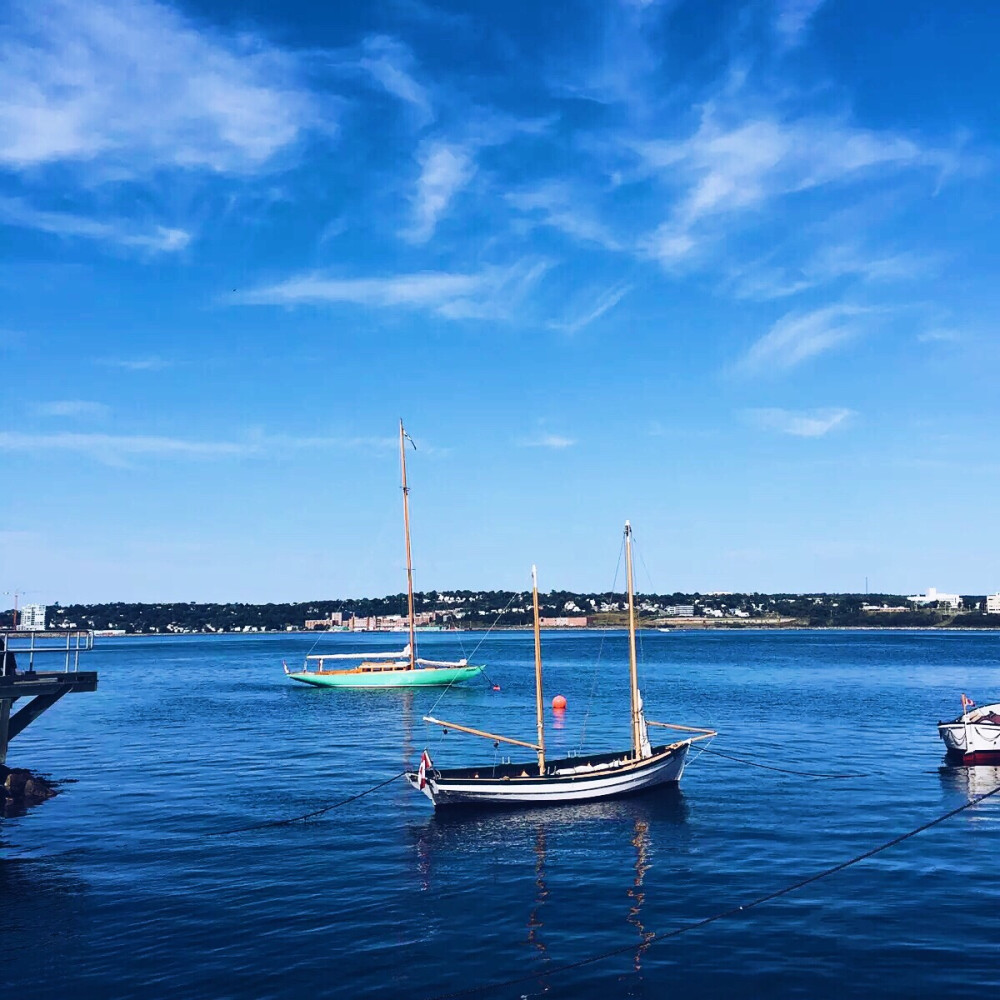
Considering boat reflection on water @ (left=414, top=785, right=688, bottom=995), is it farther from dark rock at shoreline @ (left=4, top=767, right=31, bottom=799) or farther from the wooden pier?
the wooden pier

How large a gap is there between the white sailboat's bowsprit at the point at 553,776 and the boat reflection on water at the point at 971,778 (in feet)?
46.3

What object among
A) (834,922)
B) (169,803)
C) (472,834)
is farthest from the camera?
(169,803)

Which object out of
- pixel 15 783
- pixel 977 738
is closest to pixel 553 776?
pixel 977 738

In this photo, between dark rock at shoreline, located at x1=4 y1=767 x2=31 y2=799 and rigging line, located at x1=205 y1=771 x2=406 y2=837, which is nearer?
rigging line, located at x1=205 y1=771 x2=406 y2=837

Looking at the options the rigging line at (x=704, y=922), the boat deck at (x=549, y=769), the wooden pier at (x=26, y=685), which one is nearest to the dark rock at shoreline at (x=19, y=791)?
the wooden pier at (x=26, y=685)

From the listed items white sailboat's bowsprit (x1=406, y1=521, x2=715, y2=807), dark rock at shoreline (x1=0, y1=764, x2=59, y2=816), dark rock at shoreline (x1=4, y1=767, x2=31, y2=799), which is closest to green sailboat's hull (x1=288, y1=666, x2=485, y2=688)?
dark rock at shoreline (x1=0, y1=764, x2=59, y2=816)

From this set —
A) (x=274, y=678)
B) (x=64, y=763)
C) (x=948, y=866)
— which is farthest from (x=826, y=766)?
(x=274, y=678)

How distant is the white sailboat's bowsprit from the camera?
1544 inches

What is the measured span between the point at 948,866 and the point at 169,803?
33961mm

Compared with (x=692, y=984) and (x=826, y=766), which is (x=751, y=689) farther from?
(x=692, y=984)

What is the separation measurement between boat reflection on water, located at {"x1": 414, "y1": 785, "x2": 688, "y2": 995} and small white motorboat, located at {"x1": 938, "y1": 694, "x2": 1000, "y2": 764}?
1785 centimetres

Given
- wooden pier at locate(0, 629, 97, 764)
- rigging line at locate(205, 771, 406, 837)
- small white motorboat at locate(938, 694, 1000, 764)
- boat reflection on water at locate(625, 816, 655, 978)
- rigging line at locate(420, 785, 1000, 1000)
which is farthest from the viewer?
small white motorboat at locate(938, 694, 1000, 764)

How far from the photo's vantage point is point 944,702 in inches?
3401

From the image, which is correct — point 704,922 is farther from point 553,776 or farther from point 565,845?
point 553,776
